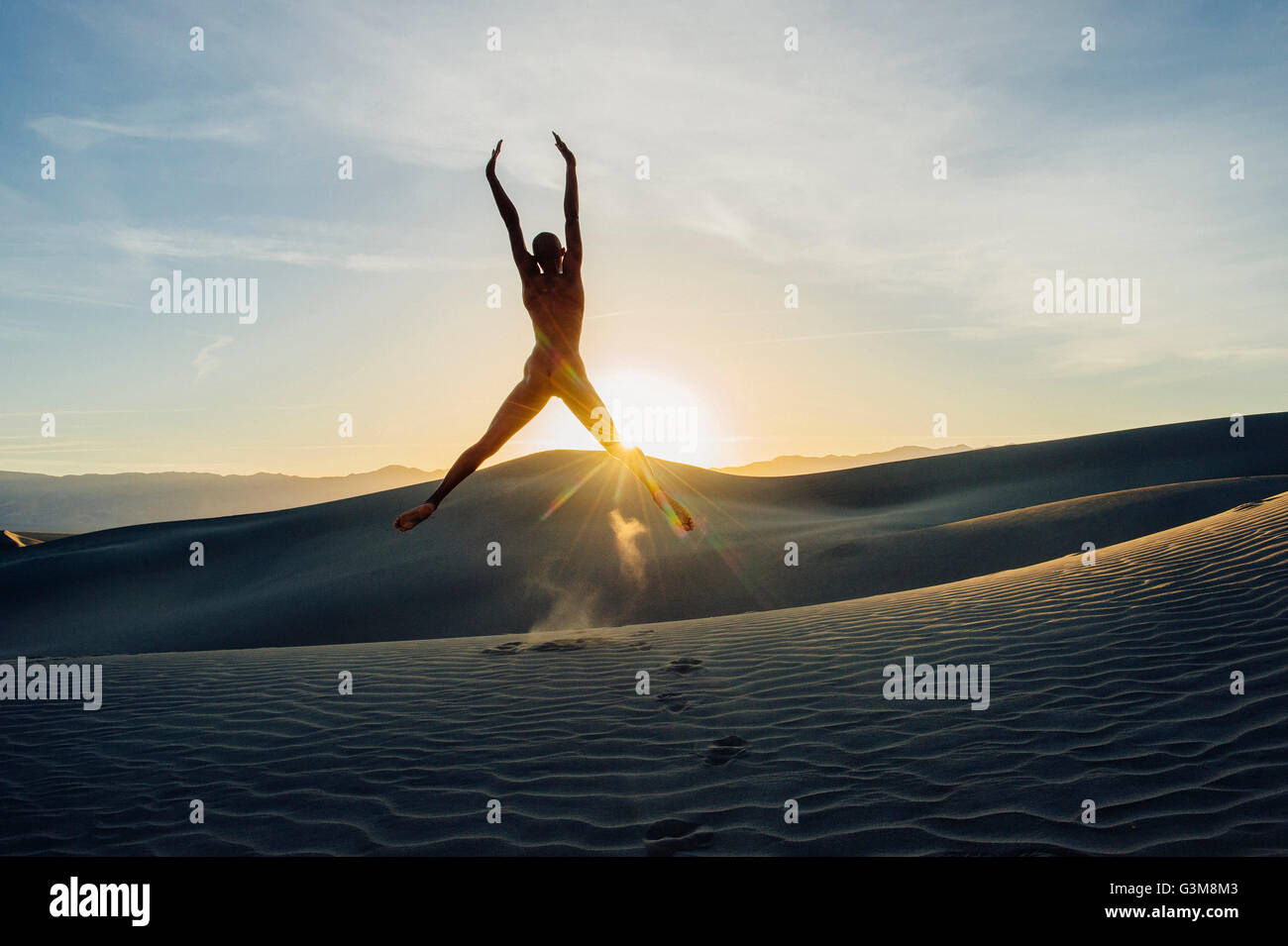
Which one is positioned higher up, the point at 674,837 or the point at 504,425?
the point at 504,425

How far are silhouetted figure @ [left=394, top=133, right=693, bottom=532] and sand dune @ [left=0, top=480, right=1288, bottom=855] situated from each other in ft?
6.26

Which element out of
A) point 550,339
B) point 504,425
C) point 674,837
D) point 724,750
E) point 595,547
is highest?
point 550,339

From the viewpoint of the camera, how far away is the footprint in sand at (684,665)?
7.61 meters

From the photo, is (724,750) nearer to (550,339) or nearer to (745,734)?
(745,734)

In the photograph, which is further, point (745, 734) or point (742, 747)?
point (745, 734)

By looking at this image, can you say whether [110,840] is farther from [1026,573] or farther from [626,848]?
[1026,573]

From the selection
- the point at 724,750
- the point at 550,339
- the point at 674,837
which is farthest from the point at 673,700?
the point at 550,339

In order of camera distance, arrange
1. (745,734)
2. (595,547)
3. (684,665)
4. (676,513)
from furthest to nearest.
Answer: (595,547) < (684,665) < (676,513) < (745,734)

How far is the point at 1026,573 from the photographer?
1114 cm

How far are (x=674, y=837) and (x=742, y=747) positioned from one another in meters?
1.37

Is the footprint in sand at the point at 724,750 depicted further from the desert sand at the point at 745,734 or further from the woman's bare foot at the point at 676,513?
the woman's bare foot at the point at 676,513

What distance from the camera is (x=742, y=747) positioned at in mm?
5094

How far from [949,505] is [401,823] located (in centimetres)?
2544
